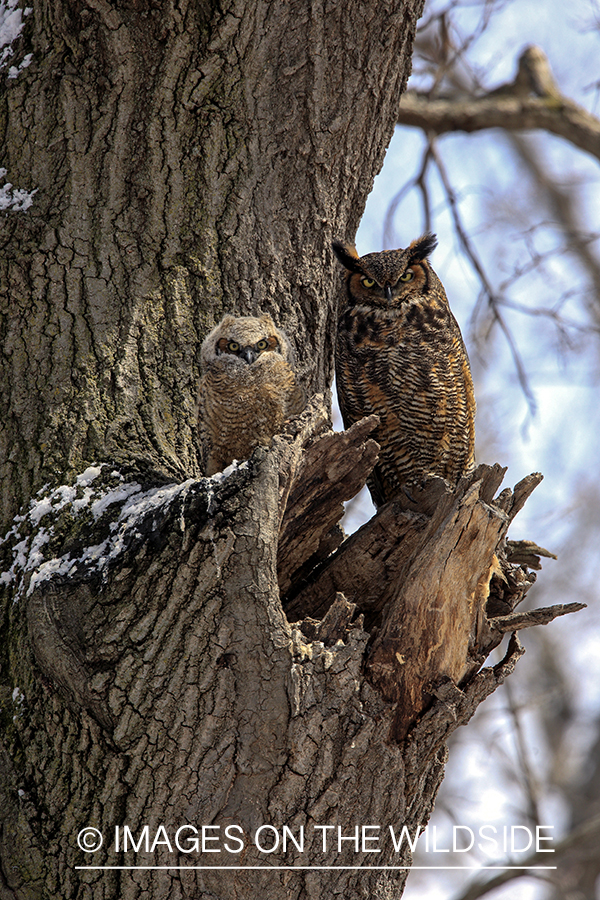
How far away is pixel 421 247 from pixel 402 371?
0.81 m

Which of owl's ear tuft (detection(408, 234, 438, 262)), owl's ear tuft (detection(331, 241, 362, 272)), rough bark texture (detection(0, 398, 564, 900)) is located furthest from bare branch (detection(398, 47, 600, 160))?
rough bark texture (detection(0, 398, 564, 900))

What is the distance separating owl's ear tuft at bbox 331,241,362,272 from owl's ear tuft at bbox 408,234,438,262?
1.08 ft

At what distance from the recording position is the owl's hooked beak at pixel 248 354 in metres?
2.95

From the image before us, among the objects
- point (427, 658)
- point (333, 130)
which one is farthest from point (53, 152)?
point (427, 658)

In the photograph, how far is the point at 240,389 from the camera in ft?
9.86

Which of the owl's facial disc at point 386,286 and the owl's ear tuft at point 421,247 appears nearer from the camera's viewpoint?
the owl's facial disc at point 386,286

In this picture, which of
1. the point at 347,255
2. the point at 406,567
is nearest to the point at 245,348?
the point at 347,255

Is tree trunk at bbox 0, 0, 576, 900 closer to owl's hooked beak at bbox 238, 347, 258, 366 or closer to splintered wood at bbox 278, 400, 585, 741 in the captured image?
splintered wood at bbox 278, 400, 585, 741

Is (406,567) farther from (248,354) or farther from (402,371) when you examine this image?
(402,371)

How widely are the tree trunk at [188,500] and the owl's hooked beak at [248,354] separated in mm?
228

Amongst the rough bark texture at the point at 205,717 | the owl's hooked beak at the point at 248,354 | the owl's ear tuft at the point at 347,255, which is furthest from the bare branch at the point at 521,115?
the rough bark texture at the point at 205,717

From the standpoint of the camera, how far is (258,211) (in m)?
3.21

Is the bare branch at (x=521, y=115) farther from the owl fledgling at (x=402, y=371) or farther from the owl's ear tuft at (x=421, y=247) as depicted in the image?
the owl fledgling at (x=402, y=371)

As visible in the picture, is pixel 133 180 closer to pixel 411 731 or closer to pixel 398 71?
pixel 398 71
